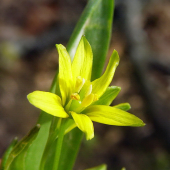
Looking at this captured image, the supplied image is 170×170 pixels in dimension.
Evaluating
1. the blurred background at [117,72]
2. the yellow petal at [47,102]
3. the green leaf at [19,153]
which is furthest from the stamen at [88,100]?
the blurred background at [117,72]

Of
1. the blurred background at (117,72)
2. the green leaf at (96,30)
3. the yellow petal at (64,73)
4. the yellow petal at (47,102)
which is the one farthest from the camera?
the blurred background at (117,72)

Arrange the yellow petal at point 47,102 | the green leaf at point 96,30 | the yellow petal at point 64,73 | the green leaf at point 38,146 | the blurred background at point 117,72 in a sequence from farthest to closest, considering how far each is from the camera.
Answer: the blurred background at point 117,72, the green leaf at point 96,30, the green leaf at point 38,146, the yellow petal at point 64,73, the yellow petal at point 47,102

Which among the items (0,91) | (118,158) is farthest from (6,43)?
(118,158)

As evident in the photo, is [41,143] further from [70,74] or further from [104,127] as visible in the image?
[104,127]

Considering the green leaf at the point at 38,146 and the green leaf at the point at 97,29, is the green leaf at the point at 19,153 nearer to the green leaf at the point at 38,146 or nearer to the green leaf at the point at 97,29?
the green leaf at the point at 38,146

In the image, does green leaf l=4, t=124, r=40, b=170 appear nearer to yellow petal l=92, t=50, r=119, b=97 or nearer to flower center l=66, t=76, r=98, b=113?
flower center l=66, t=76, r=98, b=113

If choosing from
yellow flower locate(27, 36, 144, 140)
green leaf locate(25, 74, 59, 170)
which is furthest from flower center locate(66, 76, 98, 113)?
green leaf locate(25, 74, 59, 170)

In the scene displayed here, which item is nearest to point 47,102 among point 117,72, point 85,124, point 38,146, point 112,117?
point 85,124
